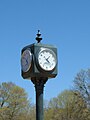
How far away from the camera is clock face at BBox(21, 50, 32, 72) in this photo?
7703mm

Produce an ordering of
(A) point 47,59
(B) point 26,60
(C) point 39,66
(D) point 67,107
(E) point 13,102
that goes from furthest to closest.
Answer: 1. (E) point 13,102
2. (D) point 67,107
3. (B) point 26,60
4. (A) point 47,59
5. (C) point 39,66

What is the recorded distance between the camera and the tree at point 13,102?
56.8 meters

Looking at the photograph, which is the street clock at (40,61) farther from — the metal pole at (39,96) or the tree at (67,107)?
the tree at (67,107)

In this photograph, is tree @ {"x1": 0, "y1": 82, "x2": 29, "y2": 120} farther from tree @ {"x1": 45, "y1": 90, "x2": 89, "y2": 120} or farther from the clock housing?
the clock housing

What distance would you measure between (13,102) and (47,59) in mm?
49593

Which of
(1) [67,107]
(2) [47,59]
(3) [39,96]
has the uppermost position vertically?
(1) [67,107]

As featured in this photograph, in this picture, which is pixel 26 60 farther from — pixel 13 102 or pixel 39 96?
pixel 13 102

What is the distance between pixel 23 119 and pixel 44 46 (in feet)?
163

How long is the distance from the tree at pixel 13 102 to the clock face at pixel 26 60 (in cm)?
4897

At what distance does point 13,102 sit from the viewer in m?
56.8

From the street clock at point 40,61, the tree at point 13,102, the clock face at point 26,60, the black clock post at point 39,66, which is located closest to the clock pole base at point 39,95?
the black clock post at point 39,66

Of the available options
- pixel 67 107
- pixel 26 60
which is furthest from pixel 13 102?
pixel 26 60

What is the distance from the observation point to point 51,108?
55.5 meters

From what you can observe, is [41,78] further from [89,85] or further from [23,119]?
[23,119]
